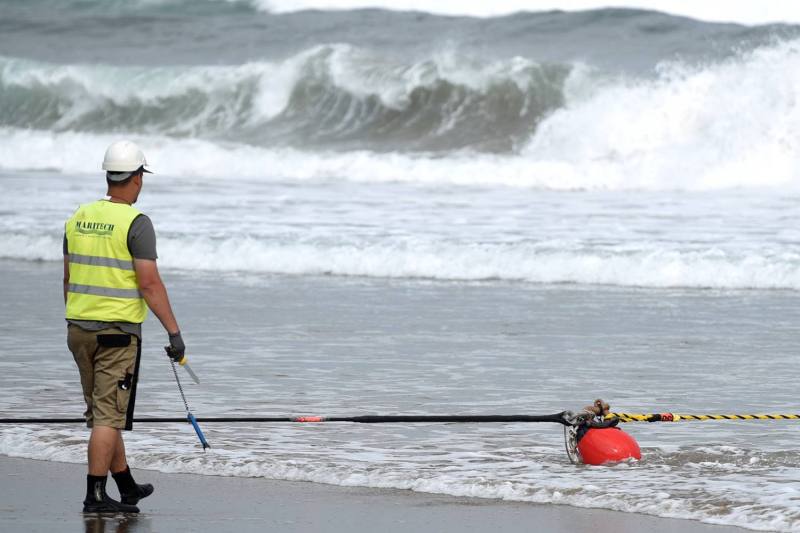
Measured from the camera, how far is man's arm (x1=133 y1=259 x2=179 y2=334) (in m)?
5.70

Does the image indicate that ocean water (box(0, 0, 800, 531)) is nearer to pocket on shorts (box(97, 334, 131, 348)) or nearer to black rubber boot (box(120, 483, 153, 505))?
black rubber boot (box(120, 483, 153, 505))

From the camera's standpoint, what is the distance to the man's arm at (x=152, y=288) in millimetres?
5695

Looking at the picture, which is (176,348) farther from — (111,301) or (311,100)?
(311,100)

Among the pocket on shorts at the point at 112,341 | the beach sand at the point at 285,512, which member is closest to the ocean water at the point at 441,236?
the beach sand at the point at 285,512

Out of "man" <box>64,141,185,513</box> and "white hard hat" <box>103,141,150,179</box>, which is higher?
"white hard hat" <box>103,141,150,179</box>

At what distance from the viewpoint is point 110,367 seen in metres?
5.76

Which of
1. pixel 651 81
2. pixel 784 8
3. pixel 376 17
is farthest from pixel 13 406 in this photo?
pixel 376 17

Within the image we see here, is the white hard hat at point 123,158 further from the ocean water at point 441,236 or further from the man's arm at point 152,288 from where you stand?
the ocean water at point 441,236

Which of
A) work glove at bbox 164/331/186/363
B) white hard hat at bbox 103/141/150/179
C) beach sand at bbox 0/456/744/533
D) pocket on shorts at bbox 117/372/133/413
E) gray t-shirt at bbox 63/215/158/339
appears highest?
white hard hat at bbox 103/141/150/179


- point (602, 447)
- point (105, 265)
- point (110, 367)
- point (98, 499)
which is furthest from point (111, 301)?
point (602, 447)

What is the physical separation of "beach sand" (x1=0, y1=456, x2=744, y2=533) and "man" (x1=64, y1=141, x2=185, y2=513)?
211 mm

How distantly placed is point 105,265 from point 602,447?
7.25 feet

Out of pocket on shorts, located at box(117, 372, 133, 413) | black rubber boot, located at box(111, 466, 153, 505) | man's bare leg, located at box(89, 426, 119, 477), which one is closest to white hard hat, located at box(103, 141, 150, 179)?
pocket on shorts, located at box(117, 372, 133, 413)

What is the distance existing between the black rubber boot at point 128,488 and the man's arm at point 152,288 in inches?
24.4
